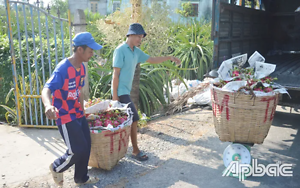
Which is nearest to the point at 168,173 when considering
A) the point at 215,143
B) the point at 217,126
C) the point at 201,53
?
the point at 217,126

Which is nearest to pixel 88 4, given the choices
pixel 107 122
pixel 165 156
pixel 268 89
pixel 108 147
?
pixel 165 156

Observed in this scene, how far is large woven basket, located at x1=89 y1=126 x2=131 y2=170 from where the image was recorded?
10.5ft

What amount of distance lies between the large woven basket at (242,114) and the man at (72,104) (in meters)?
1.41

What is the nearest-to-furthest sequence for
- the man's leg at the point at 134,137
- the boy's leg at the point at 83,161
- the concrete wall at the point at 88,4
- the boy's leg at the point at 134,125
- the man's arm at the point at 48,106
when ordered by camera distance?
the man's arm at the point at 48,106, the boy's leg at the point at 83,161, the boy's leg at the point at 134,125, the man's leg at the point at 134,137, the concrete wall at the point at 88,4

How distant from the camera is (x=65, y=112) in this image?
9.30 ft

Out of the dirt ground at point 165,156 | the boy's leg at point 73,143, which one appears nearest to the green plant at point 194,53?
the dirt ground at point 165,156

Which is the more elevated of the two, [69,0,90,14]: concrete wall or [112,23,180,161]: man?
[69,0,90,14]: concrete wall

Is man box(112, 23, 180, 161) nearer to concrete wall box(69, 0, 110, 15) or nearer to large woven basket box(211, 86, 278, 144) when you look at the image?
large woven basket box(211, 86, 278, 144)

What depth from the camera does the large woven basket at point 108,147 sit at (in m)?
3.19

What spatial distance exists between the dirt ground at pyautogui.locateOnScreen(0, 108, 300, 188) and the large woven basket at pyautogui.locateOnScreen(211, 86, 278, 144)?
1.67 ft

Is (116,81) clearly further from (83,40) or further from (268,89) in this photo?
(268,89)

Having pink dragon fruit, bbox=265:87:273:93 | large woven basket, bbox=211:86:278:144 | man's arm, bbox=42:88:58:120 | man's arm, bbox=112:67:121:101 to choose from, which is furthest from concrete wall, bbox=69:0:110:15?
man's arm, bbox=42:88:58:120
